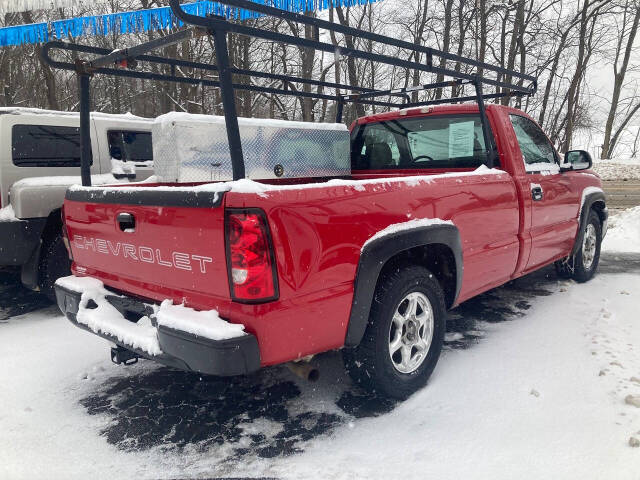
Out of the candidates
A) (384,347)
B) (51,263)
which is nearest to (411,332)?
(384,347)

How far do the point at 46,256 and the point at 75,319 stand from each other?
240 centimetres

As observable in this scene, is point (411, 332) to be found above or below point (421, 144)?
below

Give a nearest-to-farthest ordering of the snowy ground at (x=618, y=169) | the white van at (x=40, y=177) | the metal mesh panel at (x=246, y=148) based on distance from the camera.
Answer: the metal mesh panel at (x=246, y=148), the white van at (x=40, y=177), the snowy ground at (x=618, y=169)

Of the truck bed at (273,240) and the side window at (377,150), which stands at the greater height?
the side window at (377,150)

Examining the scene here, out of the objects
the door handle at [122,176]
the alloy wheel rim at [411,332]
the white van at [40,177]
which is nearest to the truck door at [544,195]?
the alloy wheel rim at [411,332]

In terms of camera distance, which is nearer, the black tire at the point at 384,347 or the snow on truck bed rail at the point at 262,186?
the snow on truck bed rail at the point at 262,186

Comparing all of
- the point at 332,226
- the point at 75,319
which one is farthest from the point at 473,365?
the point at 75,319

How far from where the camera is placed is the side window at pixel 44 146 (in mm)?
4992

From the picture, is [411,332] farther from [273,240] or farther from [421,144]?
[421,144]

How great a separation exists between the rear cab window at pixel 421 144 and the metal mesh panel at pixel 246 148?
321mm

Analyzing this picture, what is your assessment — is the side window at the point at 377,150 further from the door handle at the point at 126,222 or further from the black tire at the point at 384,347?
the door handle at the point at 126,222

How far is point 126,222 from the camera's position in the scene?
8.34 ft

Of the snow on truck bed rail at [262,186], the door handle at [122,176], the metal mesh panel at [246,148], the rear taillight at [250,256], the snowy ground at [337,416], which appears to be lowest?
the snowy ground at [337,416]

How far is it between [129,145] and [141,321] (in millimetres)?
3908
